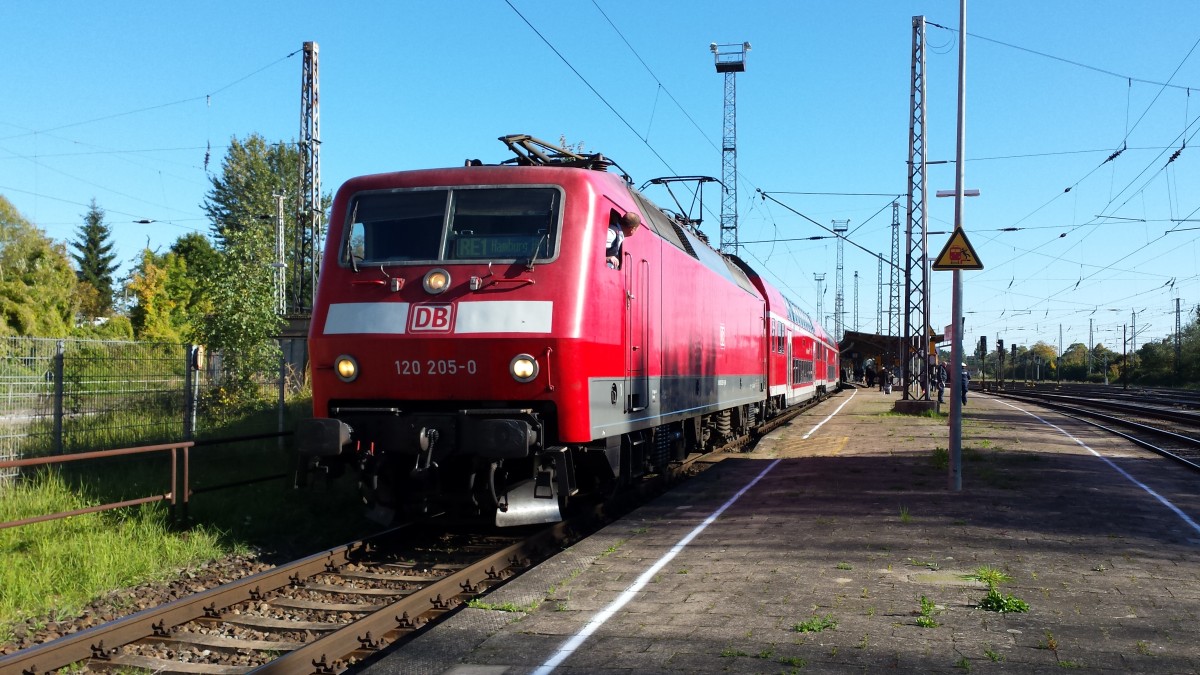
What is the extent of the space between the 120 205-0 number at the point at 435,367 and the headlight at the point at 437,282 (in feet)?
2.08

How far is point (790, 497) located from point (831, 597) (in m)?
4.77

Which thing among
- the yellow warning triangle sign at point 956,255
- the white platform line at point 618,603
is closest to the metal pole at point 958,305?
the yellow warning triangle sign at point 956,255

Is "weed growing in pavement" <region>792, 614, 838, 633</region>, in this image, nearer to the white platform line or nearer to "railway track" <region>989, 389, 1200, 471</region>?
the white platform line

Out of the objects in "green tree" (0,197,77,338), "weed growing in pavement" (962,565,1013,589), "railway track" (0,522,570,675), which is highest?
"green tree" (0,197,77,338)

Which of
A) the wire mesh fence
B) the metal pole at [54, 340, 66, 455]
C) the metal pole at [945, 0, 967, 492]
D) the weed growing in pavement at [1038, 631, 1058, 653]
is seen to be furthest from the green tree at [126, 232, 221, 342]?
the weed growing in pavement at [1038, 631, 1058, 653]

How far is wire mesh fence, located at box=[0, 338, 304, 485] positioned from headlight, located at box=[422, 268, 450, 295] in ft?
18.3

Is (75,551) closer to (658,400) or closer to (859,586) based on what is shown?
(658,400)

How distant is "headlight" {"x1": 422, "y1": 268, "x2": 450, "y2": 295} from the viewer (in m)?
8.27

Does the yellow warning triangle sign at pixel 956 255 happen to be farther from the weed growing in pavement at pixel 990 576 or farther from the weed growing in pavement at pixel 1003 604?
the weed growing in pavement at pixel 1003 604

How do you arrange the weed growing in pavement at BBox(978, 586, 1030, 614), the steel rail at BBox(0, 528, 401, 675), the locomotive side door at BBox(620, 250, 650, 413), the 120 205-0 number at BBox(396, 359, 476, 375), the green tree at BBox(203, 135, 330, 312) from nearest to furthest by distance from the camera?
the steel rail at BBox(0, 528, 401, 675), the weed growing in pavement at BBox(978, 586, 1030, 614), the 120 205-0 number at BBox(396, 359, 476, 375), the locomotive side door at BBox(620, 250, 650, 413), the green tree at BBox(203, 135, 330, 312)

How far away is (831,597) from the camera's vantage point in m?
6.39

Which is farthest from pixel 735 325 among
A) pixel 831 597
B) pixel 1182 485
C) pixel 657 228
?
pixel 831 597

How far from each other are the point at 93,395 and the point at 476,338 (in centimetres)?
672

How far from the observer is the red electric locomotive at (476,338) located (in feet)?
26.5
